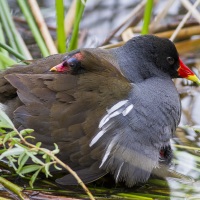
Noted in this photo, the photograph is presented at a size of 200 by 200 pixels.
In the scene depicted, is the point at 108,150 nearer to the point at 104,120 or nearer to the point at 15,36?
the point at 104,120

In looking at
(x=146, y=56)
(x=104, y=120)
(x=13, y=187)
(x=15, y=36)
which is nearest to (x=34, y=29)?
(x=15, y=36)

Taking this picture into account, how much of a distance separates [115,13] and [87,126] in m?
2.37

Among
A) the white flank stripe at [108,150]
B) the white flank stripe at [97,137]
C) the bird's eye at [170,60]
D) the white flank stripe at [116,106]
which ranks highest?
the white flank stripe at [116,106]

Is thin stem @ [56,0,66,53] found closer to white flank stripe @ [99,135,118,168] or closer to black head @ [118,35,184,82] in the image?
black head @ [118,35,184,82]

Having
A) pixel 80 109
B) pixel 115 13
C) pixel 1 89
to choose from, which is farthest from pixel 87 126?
pixel 115 13

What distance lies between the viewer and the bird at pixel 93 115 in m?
3.11

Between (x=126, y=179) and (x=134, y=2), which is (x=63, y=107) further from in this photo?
(x=134, y=2)

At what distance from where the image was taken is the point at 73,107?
3.14m

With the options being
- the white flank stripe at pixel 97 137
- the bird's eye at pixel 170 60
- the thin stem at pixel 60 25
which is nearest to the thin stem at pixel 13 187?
the white flank stripe at pixel 97 137

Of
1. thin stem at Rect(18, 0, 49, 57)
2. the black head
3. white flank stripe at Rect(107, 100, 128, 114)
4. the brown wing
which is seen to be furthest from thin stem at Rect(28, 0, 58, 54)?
white flank stripe at Rect(107, 100, 128, 114)

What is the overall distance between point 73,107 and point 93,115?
→ 0.11 metres

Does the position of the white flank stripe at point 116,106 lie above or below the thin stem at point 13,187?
above

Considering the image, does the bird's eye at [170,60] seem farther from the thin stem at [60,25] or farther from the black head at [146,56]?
the thin stem at [60,25]

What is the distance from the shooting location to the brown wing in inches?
123
